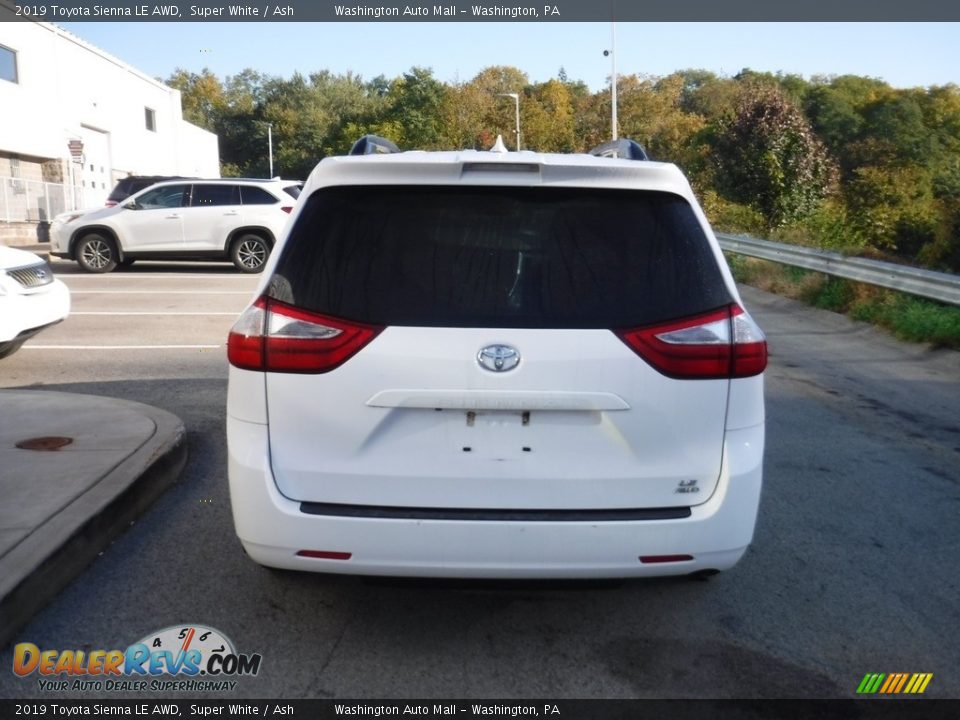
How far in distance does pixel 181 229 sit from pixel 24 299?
37.4ft

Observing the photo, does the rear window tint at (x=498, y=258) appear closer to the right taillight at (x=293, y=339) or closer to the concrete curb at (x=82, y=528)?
the right taillight at (x=293, y=339)

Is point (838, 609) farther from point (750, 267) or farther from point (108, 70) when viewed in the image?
point (108, 70)

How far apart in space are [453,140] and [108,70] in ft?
54.9

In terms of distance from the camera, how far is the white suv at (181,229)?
19.3 meters

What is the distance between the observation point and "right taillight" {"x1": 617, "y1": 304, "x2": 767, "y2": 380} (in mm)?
3301

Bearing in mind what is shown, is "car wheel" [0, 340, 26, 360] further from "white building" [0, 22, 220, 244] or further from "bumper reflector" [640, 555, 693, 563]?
"white building" [0, 22, 220, 244]

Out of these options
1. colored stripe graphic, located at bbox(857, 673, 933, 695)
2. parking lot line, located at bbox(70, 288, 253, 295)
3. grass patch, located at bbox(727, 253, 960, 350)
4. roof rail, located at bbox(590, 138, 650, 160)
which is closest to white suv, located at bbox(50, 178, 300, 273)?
parking lot line, located at bbox(70, 288, 253, 295)

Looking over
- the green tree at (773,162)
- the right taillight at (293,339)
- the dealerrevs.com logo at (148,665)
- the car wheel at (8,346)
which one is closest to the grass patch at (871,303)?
the green tree at (773,162)

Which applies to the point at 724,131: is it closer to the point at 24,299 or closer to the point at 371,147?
the point at 24,299

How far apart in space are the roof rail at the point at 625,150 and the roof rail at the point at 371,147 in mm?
1053

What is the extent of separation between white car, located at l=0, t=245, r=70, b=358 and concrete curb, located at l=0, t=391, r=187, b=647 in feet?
9.91

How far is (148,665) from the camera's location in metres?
3.62

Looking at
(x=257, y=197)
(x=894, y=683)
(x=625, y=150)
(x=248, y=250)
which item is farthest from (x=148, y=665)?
(x=257, y=197)

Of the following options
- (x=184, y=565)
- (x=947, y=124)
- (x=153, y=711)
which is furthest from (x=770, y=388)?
(x=947, y=124)
